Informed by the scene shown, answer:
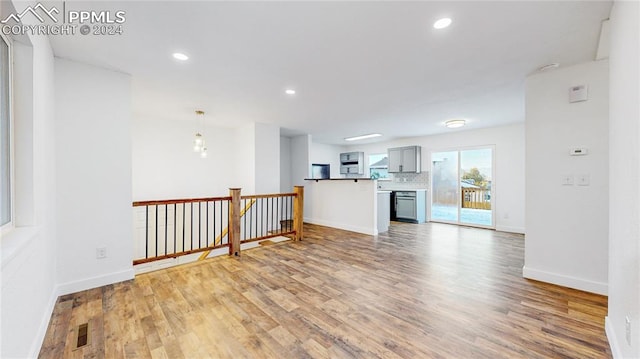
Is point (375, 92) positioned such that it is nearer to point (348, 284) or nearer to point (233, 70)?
point (233, 70)

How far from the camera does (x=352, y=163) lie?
884 cm

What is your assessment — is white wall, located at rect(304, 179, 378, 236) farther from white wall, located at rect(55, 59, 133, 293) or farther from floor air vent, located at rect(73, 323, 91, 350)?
floor air vent, located at rect(73, 323, 91, 350)

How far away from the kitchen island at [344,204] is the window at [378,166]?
248cm

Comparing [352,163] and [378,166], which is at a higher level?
[352,163]

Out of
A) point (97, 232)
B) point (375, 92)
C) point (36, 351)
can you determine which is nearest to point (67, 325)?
point (36, 351)

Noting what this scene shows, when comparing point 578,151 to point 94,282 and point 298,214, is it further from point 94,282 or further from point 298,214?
point 94,282

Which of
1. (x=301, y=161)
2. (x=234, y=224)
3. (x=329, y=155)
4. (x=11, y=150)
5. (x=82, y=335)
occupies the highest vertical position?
(x=329, y=155)

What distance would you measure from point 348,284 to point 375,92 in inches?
103

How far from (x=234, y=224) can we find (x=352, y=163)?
5629 millimetres

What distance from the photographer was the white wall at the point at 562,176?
2.57 meters

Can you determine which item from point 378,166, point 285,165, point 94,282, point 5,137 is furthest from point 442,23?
point 378,166

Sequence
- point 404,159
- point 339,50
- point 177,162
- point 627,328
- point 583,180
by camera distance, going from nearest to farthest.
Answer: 1. point 627,328
2. point 339,50
3. point 583,180
4. point 177,162
5. point 404,159

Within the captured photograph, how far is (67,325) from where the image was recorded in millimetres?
2029

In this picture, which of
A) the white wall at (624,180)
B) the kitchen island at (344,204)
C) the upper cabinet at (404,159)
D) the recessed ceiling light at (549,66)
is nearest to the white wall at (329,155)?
the kitchen island at (344,204)
